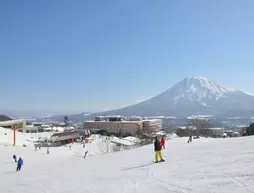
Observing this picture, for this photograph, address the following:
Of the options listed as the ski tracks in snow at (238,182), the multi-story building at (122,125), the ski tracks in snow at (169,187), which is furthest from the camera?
the multi-story building at (122,125)

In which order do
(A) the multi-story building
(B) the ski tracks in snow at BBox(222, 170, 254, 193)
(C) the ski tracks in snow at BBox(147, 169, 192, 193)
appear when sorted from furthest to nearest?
(A) the multi-story building, (C) the ski tracks in snow at BBox(147, 169, 192, 193), (B) the ski tracks in snow at BBox(222, 170, 254, 193)

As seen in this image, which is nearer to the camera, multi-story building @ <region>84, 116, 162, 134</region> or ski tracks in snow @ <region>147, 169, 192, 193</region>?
ski tracks in snow @ <region>147, 169, 192, 193</region>

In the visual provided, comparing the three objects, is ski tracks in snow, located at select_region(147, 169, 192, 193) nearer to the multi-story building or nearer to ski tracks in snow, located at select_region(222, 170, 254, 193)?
ski tracks in snow, located at select_region(222, 170, 254, 193)

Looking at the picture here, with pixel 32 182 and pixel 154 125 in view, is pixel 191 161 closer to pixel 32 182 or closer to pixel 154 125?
pixel 32 182

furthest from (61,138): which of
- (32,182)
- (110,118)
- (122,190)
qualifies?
(110,118)

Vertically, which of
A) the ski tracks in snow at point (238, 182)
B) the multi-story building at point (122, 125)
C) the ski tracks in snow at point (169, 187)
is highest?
the ski tracks in snow at point (238, 182)

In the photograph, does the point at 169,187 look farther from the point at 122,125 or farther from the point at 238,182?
the point at 122,125

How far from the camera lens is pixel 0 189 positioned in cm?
1569

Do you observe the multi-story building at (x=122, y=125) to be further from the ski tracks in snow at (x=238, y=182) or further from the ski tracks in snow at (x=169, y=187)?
the ski tracks in snow at (x=238, y=182)

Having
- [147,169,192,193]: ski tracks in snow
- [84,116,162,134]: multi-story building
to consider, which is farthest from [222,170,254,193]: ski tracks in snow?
[84,116,162,134]: multi-story building

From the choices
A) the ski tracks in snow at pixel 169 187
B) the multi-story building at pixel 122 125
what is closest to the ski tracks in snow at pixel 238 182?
the ski tracks in snow at pixel 169 187

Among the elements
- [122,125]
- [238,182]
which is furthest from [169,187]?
[122,125]

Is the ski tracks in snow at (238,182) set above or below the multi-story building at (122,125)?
above

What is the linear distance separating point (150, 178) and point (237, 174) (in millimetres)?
3579
